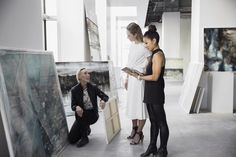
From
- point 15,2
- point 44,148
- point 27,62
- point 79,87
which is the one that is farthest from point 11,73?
point 79,87

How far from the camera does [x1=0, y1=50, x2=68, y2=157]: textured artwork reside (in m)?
2.55

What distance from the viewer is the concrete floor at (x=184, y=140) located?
391 centimetres

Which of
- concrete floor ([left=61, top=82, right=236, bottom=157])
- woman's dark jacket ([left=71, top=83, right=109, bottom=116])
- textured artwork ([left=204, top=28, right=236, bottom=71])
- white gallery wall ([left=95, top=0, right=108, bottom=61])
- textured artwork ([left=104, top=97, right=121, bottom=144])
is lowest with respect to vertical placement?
concrete floor ([left=61, top=82, right=236, bottom=157])

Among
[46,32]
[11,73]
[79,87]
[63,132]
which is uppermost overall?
[46,32]

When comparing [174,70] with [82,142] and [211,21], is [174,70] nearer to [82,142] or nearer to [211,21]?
[211,21]

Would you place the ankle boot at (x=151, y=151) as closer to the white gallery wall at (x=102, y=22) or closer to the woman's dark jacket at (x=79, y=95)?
the woman's dark jacket at (x=79, y=95)

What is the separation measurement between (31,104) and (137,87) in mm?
1526

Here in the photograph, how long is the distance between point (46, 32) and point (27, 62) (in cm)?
304

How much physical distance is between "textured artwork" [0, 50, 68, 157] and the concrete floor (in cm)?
51

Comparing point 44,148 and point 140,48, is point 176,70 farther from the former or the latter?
point 44,148

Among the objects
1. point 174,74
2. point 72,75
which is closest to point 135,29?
point 72,75

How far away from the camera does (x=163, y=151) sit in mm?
3643

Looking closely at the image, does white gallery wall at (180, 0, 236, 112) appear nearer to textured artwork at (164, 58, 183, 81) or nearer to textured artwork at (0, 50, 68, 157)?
textured artwork at (0, 50, 68, 157)

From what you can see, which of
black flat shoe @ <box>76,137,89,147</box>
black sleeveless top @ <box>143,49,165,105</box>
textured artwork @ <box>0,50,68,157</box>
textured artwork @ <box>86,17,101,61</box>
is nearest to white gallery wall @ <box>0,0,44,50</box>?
textured artwork @ <box>0,50,68,157</box>
